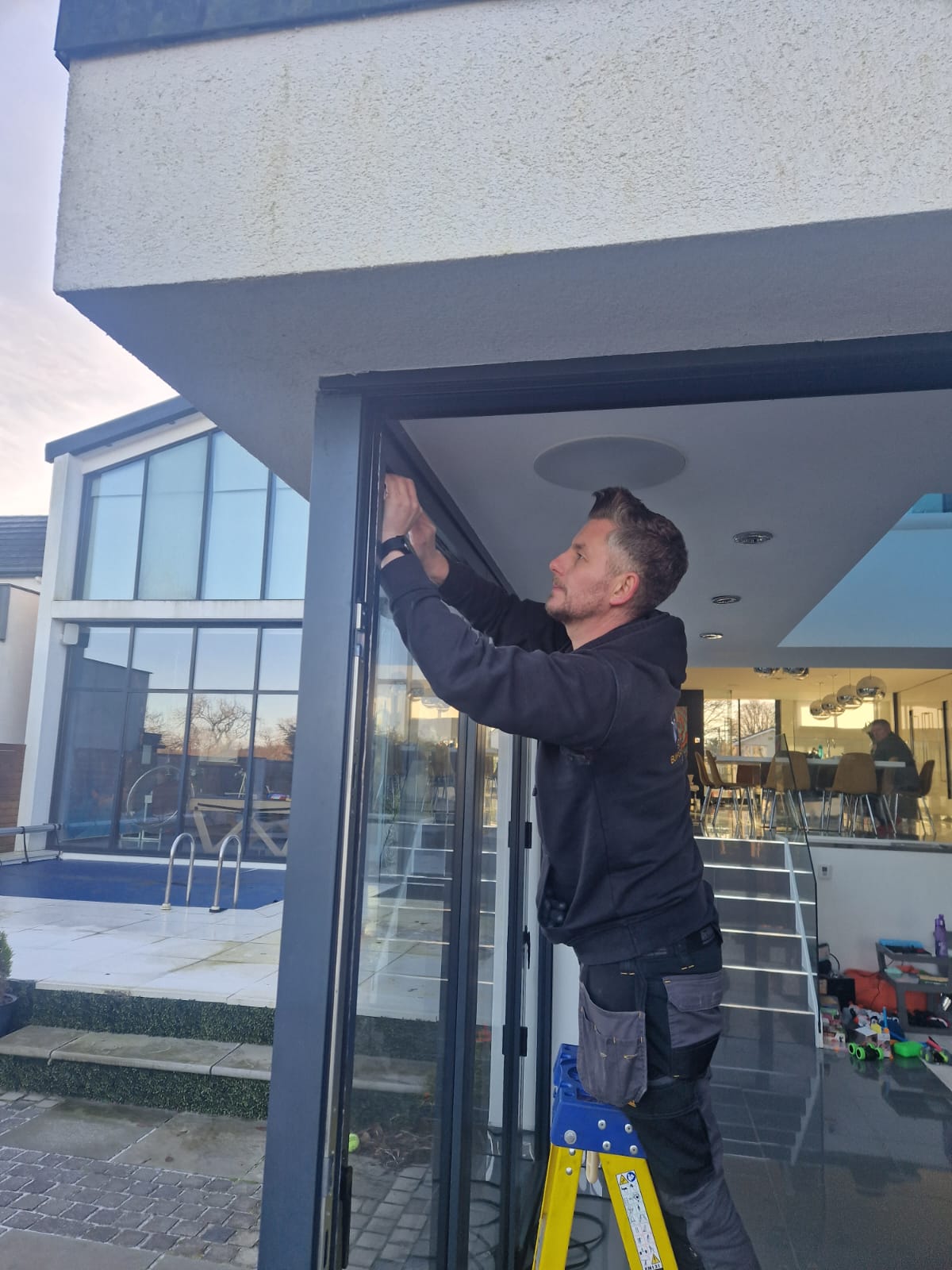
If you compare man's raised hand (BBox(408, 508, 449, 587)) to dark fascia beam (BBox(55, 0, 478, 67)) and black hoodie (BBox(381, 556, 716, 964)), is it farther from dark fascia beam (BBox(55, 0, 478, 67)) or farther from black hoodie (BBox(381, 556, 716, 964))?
dark fascia beam (BBox(55, 0, 478, 67))

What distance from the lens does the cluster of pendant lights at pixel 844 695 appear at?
13414 millimetres

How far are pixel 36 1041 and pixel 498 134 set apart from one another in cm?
599

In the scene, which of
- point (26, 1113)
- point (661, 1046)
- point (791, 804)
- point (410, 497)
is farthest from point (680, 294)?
point (791, 804)

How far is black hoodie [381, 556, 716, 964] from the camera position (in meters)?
1.52

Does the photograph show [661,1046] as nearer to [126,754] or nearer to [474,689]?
[474,689]

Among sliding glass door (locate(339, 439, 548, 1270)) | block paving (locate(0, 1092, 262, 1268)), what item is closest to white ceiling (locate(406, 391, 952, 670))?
sliding glass door (locate(339, 439, 548, 1270))

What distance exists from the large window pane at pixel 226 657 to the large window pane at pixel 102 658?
1.34m

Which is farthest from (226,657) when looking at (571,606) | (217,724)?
(571,606)

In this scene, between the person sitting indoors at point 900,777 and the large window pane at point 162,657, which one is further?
the large window pane at point 162,657

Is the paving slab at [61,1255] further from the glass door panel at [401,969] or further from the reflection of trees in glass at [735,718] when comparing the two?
the reflection of trees in glass at [735,718]

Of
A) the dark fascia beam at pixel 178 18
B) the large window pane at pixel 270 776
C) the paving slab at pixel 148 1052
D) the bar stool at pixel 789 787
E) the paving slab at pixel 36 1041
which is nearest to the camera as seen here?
the dark fascia beam at pixel 178 18

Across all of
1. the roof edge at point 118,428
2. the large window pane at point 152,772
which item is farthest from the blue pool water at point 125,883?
the roof edge at point 118,428

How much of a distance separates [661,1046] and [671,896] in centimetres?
30

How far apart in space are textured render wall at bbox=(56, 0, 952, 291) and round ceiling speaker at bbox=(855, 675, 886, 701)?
13.4m
